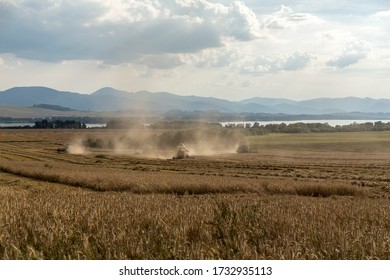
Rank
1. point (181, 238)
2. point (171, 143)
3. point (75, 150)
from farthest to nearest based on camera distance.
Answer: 1. point (171, 143)
2. point (75, 150)
3. point (181, 238)

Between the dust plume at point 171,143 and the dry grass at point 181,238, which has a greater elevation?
the dry grass at point 181,238

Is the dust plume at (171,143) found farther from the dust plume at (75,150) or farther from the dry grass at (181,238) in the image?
the dry grass at (181,238)

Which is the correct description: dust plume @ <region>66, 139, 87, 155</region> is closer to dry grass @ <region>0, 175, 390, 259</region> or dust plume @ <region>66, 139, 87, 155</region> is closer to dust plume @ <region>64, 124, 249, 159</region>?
dust plume @ <region>64, 124, 249, 159</region>

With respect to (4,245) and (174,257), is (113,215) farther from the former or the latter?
(174,257)

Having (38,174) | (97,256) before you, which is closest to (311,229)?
(97,256)

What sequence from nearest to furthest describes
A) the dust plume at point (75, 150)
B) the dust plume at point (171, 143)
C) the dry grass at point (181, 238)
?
the dry grass at point (181, 238)
the dust plume at point (75, 150)
the dust plume at point (171, 143)

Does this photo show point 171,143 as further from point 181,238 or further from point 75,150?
point 181,238

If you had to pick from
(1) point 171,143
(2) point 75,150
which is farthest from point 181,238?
(1) point 171,143

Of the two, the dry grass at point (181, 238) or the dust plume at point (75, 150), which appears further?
the dust plume at point (75, 150)

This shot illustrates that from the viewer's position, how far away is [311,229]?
25.9 ft

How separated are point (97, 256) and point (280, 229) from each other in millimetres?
3520

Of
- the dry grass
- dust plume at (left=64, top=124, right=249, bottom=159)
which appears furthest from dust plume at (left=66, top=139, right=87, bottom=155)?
the dry grass

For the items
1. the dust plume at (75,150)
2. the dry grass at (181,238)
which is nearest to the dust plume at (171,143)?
the dust plume at (75,150)

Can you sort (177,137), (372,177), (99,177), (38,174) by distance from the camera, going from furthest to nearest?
(177,137) < (372,177) < (38,174) < (99,177)
